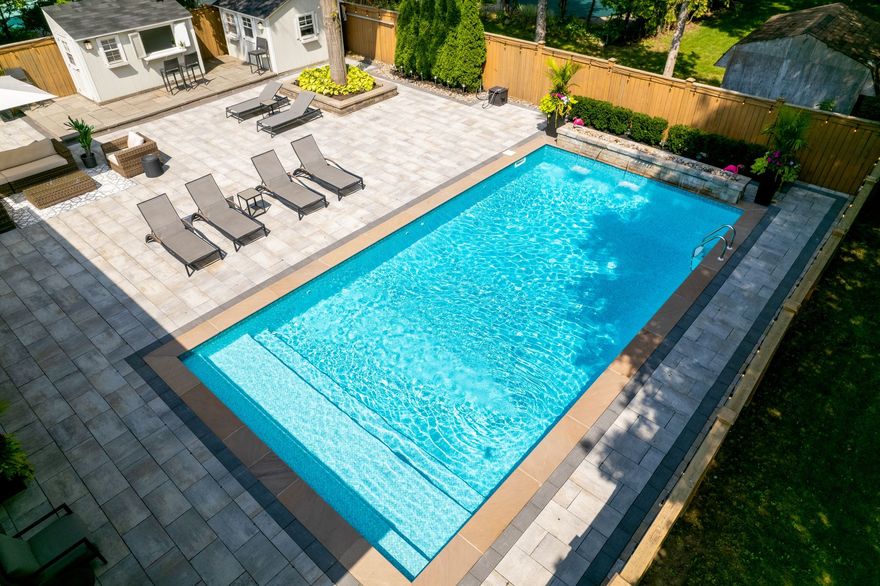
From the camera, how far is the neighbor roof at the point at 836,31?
17953 millimetres

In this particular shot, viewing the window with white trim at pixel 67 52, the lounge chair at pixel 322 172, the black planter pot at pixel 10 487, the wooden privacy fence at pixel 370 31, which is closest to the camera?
the black planter pot at pixel 10 487

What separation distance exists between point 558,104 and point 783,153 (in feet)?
23.4

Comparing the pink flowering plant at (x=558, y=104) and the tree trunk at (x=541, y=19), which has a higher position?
the tree trunk at (x=541, y=19)

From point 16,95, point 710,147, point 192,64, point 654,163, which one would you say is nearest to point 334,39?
point 192,64

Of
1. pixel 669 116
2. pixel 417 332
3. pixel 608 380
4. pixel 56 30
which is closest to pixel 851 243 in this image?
pixel 669 116

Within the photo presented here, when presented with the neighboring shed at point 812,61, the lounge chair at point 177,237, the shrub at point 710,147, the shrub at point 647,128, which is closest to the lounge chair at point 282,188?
the lounge chair at point 177,237

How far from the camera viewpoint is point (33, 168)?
1581cm

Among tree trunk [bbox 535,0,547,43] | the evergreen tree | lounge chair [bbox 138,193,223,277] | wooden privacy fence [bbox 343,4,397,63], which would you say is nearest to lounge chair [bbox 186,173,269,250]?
lounge chair [bbox 138,193,223,277]

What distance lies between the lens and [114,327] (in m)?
11.6

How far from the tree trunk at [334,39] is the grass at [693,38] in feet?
38.8

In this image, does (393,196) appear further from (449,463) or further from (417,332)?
(449,463)

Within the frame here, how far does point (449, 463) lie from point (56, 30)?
2251 centimetres

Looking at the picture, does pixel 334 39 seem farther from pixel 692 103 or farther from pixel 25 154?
pixel 692 103

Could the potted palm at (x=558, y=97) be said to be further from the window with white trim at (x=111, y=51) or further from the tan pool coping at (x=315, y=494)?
the window with white trim at (x=111, y=51)
